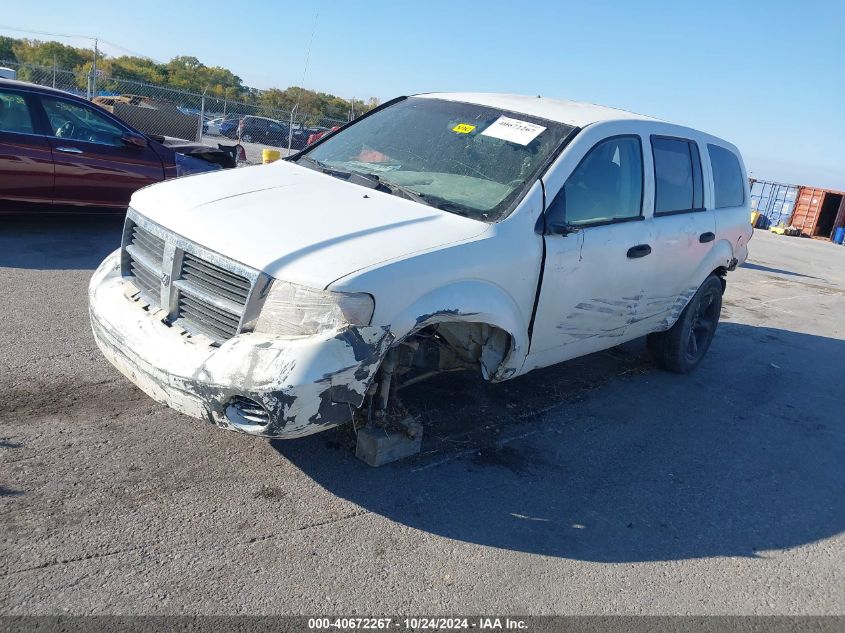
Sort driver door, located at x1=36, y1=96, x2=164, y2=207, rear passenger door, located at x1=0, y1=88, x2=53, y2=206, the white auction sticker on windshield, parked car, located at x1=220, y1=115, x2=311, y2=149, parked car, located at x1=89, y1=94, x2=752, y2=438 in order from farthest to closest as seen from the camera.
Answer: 1. parked car, located at x1=220, y1=115, x2=311, y2=149
2. driver door, located at x1=36, y1=96, x2=164, y2=207
3. rear passenger door, located at x1=0, y1=88, x2=53, y2=206
4. the white auction sticker on windshield
5. parked car, located at x1=89, y1=94, x2=752, y2=438

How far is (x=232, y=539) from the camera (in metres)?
3.11

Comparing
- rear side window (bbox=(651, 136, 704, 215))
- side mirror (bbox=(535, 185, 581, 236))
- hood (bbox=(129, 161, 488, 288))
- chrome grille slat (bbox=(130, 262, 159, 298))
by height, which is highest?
rear side window (bbox=(651, 136, 704, 215))

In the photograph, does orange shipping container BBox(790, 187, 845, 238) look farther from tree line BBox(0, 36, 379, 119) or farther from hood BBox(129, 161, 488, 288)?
hood BBox(129, 161, 488, 288)

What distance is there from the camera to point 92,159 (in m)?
7.97

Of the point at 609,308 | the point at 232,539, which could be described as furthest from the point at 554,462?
the point at 232,539

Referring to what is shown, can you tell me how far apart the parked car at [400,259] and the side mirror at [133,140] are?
418 centimetres

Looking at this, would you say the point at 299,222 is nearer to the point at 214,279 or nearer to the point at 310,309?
the point at 214,279

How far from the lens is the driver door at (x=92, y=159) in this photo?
25.5ft

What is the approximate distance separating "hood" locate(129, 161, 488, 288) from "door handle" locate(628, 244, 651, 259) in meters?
1.38

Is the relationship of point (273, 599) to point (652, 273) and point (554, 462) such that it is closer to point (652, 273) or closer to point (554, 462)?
point (554, 462)

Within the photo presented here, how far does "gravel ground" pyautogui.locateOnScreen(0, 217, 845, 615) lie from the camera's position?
2.90 m

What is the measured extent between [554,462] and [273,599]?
6.57 ft

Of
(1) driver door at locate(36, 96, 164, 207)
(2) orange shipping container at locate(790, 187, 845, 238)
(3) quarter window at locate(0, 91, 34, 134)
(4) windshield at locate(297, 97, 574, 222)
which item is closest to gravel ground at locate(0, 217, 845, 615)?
(4) windshield at locate(297, 97, 574, 222)

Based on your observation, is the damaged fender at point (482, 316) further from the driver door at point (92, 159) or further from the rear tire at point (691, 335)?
the driver door at point (92, 159)
